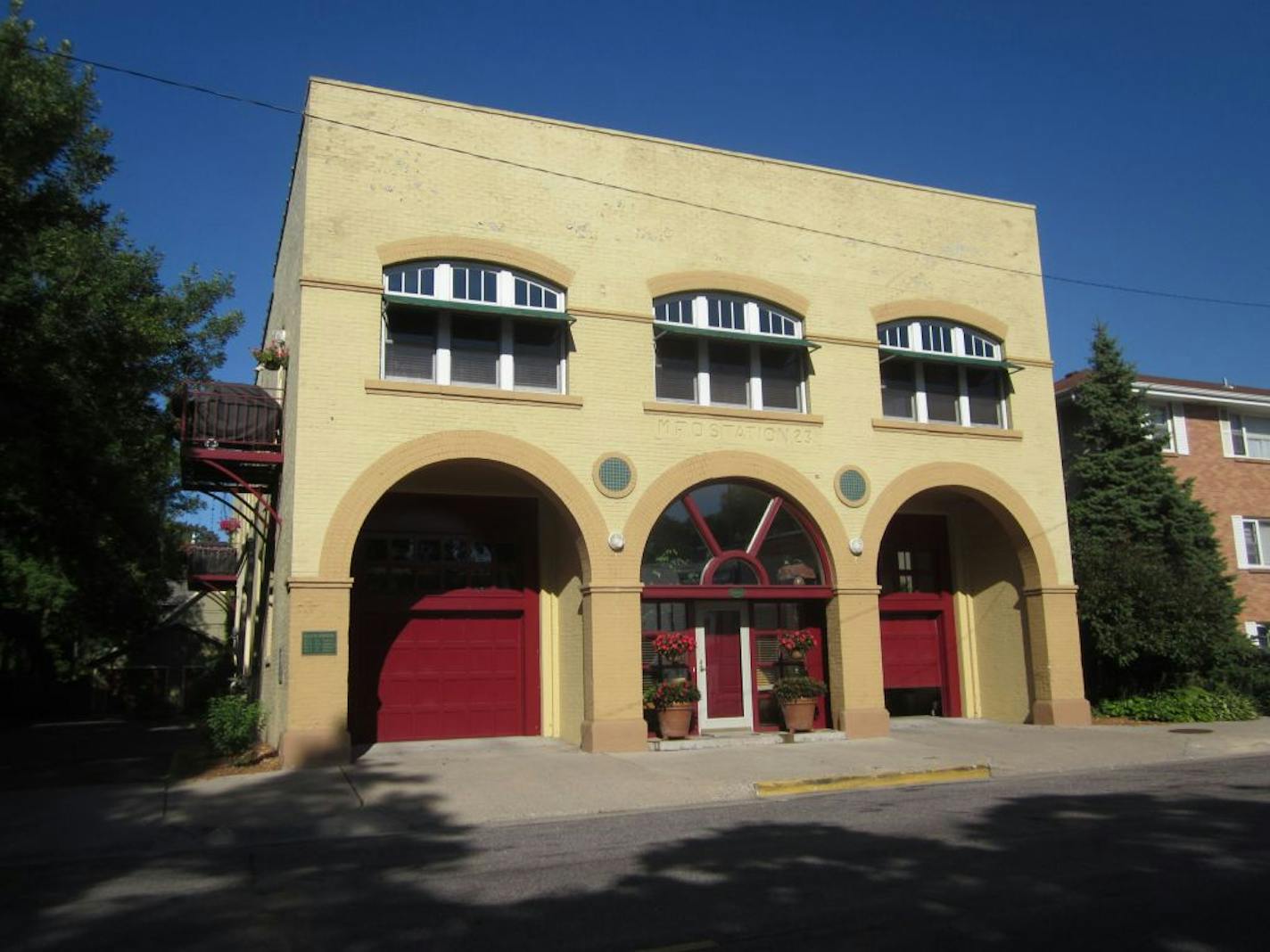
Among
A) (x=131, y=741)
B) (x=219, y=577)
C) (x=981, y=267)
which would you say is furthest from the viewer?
(x=219, y=577)

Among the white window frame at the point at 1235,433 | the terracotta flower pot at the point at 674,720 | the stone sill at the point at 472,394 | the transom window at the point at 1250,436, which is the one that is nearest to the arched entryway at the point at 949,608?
the terracotta flower pot at the point at 674,720

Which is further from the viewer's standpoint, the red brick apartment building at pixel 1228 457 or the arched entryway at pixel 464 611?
the red brick apartment building at pixel 1228 457

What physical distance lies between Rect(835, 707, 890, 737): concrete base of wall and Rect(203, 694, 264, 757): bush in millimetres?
8907

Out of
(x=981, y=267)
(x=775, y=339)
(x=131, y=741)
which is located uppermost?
(x=981, y=267)

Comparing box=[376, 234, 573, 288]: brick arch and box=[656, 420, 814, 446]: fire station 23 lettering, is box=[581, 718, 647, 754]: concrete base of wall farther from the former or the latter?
box=[376, 234, 573, 288]: brick arch

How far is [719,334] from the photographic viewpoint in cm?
1659

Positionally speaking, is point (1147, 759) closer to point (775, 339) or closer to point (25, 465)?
point (775, 339)

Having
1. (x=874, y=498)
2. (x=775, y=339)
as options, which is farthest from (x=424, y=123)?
(x=874, y=498)

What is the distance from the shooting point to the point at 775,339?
55.4 ft

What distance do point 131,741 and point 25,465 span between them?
770 cm

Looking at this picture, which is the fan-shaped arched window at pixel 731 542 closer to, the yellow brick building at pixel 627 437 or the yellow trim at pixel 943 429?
the yellow brick building at pixel 627 437

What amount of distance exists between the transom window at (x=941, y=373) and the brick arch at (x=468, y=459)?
6.11 metres

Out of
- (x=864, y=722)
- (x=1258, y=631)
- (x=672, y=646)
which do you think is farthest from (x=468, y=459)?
(x=1258, y=631)

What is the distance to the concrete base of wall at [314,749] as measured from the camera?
13258 millimetres
